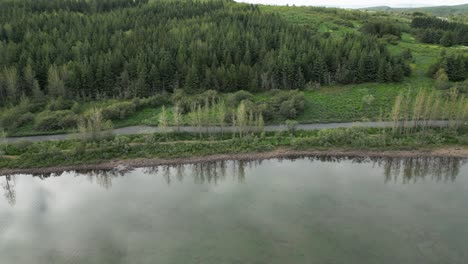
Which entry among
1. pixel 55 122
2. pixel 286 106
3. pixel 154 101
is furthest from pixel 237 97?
pixel 55 122

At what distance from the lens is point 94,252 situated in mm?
32031

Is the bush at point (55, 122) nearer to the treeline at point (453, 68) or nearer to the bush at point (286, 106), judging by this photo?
the bush at point (286, 106)

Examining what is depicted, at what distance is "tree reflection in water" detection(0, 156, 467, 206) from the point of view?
43.9 m

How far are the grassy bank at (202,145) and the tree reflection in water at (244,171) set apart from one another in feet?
6.27

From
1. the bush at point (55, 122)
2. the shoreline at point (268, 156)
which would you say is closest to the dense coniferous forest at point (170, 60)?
the bush at point (55, 122)

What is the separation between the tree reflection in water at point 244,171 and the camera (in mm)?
43906

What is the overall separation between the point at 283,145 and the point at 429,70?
44836 mm

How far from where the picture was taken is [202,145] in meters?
50.5

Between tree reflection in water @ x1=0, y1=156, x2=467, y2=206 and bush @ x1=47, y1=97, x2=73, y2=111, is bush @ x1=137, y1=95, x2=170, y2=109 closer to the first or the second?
bush @ x1=47, y1=97, x2=73, y2=111

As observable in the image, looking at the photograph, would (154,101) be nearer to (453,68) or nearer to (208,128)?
(208,128)

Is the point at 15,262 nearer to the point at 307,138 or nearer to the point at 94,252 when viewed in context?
the point at 94,252

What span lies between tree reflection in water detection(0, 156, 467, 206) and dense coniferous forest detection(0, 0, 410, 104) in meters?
25.8

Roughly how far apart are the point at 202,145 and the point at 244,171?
763cm

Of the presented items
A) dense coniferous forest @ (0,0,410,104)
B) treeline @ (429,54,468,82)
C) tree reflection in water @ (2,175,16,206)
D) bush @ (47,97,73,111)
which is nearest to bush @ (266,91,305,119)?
dense coniferous forest @ (0,0,410,104)
